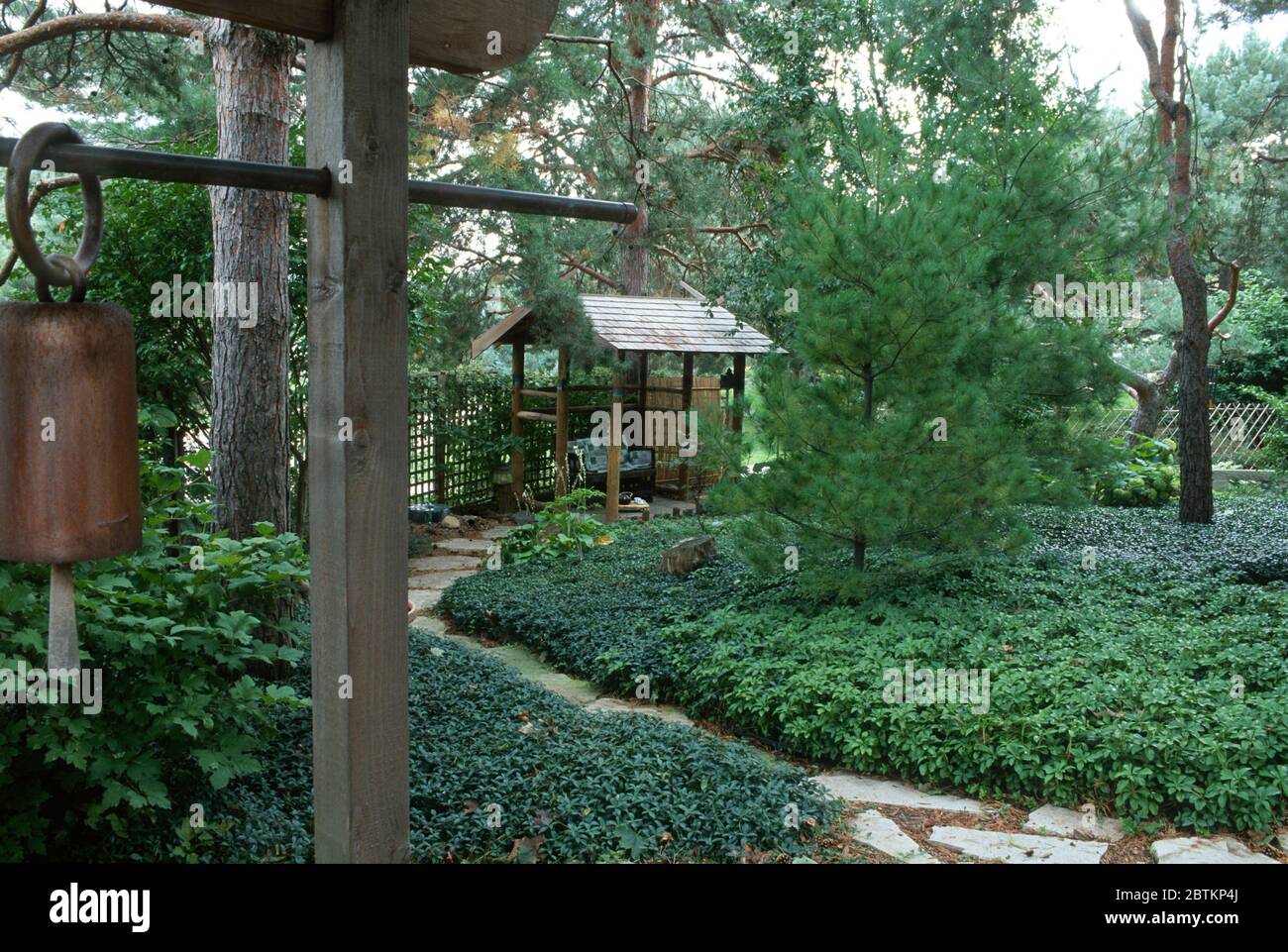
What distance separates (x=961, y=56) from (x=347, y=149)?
929 centimetres

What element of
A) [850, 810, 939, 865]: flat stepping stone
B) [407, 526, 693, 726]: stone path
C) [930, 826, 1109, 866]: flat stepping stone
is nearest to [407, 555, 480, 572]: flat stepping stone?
[407, 526, 693, 726]: stone path

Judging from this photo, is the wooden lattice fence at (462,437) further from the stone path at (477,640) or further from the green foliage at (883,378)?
the green foliage at (883,378)

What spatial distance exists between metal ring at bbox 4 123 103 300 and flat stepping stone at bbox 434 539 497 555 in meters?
8.80

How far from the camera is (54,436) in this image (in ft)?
3.83

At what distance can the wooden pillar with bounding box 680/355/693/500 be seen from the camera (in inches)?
492

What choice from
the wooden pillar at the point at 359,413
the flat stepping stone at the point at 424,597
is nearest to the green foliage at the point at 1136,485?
the flat stepping stone at the point at 424,597

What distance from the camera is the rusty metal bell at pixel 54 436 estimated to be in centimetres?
116

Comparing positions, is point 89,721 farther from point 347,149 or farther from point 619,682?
point 619,682

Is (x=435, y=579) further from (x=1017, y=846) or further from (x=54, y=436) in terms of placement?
(x=54, y=436)

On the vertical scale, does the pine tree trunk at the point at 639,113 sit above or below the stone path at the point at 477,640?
above

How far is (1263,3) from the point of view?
938 centimetres

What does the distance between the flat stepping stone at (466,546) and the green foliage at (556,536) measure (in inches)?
18.1

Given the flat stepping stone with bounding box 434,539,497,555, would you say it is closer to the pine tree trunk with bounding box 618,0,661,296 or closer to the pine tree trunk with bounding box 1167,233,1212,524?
the pine tree trunk with bounding box 618,0,661,296
